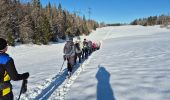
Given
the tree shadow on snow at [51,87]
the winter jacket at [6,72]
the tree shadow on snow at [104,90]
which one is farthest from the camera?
the tree shadow on snow at [51,87]

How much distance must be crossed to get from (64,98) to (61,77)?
4.39 m

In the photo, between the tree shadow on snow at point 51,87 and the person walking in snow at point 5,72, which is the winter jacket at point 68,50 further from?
the person walking in snow at point 5,72

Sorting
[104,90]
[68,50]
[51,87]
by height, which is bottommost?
[51,87]

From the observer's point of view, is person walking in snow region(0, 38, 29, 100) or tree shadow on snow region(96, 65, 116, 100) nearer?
person walking in snow region(0, 38, 29, 100)

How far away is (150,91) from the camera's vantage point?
8.23 meters

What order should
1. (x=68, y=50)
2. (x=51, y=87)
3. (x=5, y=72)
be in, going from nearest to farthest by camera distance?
(x=5, y=72) → (x=51, y=87) → (x=68, y=50)

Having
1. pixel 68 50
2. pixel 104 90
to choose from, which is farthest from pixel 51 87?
pixel 68 50

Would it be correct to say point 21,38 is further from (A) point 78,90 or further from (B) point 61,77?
(A) point 78,90

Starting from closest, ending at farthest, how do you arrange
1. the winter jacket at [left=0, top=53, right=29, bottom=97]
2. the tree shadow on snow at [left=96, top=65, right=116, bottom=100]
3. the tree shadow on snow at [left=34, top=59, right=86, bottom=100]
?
the winter jacket at [left=0, top=53, right=29, bottom=97], the tree shadow on snow at [left=96, top=65, right=116, bottom=100], the tree shadow on snow at [left=34, top=59, right=86, bottom=100]

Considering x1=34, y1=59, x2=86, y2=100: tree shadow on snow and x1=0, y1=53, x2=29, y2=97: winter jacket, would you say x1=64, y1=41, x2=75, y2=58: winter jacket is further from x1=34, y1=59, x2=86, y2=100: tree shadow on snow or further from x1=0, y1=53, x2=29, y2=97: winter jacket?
x1=0, y1=53, x2=29, y2=97: winter jacket

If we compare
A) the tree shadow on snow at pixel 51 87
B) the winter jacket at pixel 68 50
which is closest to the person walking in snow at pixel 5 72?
the tree shadow on snow at pixel 51 87

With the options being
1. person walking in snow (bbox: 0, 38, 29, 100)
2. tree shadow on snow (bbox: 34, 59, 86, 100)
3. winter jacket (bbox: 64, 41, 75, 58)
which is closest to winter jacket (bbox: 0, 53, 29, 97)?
person walking in snow (bbox: 0, 38, 29, 100)

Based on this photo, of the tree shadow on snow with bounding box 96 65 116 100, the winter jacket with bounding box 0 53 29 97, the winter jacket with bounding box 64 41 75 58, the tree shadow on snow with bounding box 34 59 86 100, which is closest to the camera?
the winter jacket with bounding box 0 53 29 97

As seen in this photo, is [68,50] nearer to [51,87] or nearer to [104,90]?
[51,87]
